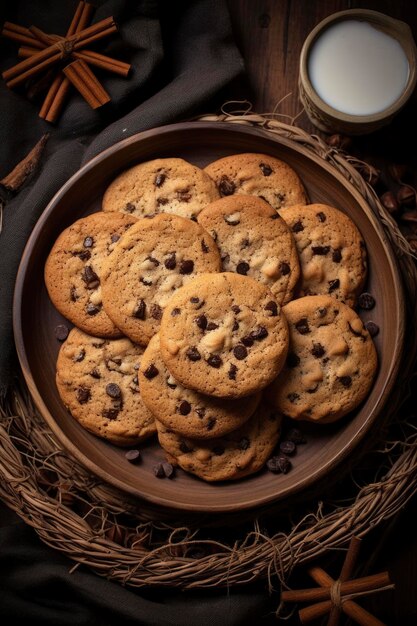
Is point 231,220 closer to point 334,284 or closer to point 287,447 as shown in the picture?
point 334,284

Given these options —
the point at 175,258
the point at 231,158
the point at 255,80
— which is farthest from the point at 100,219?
the point at 255,80

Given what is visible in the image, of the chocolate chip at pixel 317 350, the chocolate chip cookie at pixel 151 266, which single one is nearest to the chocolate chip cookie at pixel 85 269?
the chocolate chip cookie at pixel 151 266

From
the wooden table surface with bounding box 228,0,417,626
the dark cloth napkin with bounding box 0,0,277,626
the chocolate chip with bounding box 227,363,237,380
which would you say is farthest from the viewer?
the wooden table surface with bounding box 228,0,417,626

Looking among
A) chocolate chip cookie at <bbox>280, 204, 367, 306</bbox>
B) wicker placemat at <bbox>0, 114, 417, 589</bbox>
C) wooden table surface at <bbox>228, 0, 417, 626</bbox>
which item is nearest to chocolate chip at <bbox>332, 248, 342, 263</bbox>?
chocolate chip cookie at <bbox>280, 204, 367, 306</bbox>

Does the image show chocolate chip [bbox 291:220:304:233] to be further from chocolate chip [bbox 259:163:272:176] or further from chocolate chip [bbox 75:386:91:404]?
chocolate chip [bbox 75:386:91:404]

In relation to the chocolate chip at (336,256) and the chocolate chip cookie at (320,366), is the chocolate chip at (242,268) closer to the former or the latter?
the chocolate chip cookie at (320,366)

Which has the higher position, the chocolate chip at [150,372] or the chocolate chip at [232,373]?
the chocolate chip at [150,372]

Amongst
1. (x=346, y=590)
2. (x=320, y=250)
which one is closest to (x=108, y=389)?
(x=320, y=250)
